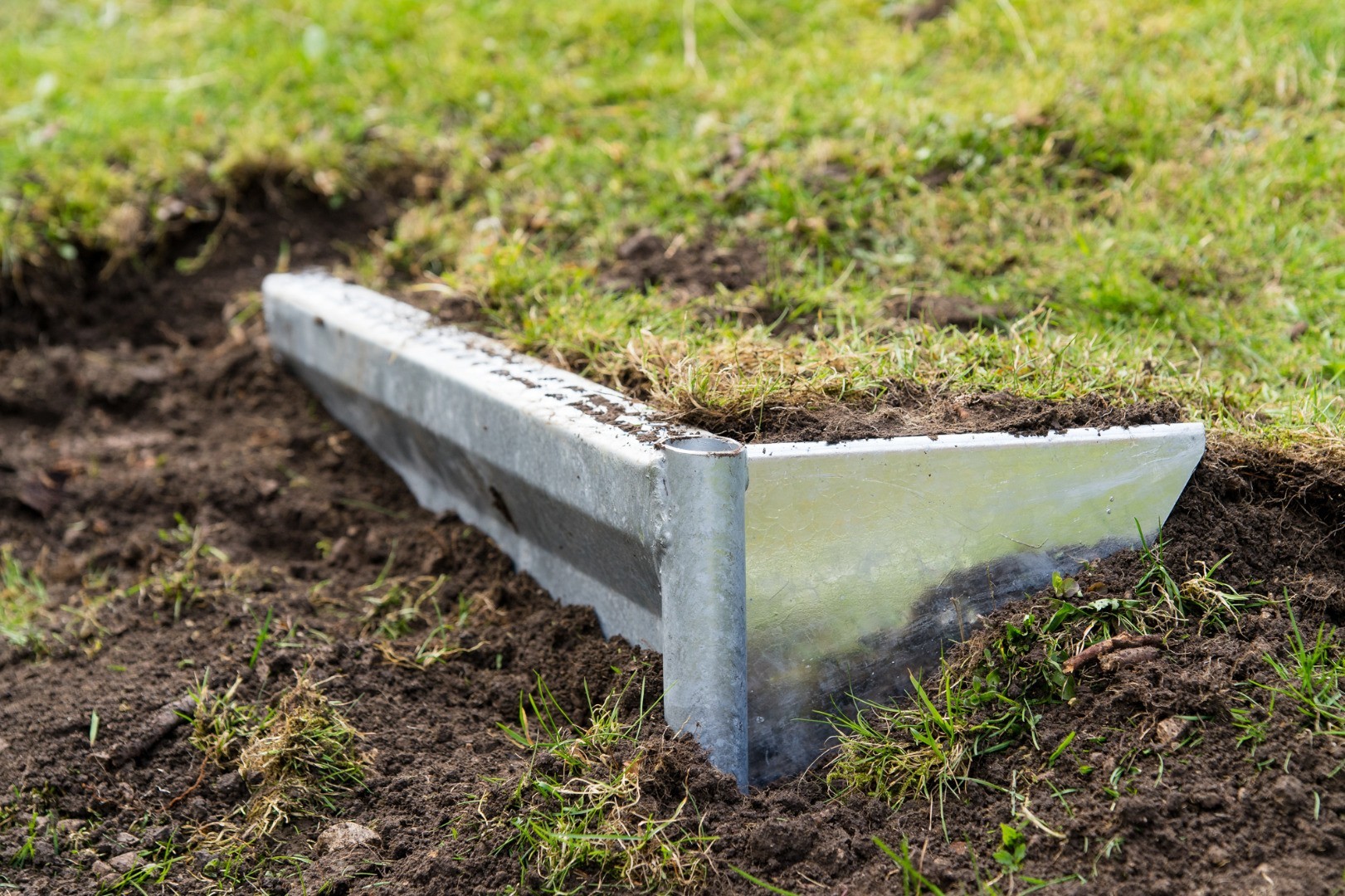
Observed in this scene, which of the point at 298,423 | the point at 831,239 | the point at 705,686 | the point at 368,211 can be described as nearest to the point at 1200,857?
the point at 705,686

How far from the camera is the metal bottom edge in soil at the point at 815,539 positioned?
2188 mm

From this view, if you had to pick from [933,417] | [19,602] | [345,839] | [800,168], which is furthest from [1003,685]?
[19,602]

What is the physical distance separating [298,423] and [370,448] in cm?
37

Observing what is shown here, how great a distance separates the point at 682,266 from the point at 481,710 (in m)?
1.64

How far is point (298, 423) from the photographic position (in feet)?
12.6

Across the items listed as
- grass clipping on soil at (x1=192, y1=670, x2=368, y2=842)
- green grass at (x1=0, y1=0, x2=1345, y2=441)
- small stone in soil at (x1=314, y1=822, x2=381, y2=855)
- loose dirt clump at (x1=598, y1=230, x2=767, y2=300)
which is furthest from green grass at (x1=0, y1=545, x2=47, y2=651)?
loose dirt clump at (x1=598, y1=230, x2=767, y2=300)

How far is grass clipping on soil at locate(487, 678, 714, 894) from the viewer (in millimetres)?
2018

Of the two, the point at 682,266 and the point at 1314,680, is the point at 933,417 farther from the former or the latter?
the point at 682,266

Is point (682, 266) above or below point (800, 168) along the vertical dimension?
below

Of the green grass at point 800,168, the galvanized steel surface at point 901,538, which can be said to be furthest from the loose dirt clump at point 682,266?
the galvanized steel surface at point 901,538

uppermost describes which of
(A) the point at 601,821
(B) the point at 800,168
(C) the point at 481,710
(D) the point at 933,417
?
(B) the point at 800,168

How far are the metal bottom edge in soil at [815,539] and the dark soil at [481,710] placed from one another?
9 centimetres

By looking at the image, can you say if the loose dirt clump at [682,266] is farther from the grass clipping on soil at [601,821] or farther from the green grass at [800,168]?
the grass clipping on soil at [601,821]

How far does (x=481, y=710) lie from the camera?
8.50 ft
